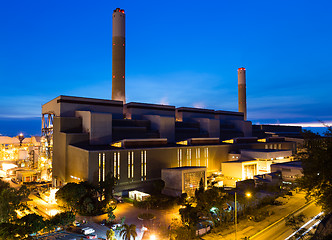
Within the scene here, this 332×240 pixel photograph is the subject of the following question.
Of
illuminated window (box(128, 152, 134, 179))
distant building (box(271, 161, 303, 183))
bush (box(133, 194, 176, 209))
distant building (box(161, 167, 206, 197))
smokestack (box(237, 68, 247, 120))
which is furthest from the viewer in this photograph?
smokestack (box(237, 68, 247, 120))

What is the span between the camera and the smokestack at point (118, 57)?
86312 millimetres

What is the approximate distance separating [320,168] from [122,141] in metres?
45.0

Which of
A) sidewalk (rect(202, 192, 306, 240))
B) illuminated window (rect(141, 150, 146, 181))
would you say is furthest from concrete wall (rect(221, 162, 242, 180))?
illuminated window (rect(141, 150, 146, 181))

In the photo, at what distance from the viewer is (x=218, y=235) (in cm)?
3309

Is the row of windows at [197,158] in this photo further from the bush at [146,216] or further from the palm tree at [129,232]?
the palm tree at [129,232]

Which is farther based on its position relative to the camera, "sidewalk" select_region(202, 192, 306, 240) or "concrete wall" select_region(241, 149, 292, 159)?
"concrete wall" select_region(241, 149, 292, 159)

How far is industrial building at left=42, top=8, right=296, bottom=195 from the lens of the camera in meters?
55.7

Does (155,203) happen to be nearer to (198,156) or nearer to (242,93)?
(198,156)

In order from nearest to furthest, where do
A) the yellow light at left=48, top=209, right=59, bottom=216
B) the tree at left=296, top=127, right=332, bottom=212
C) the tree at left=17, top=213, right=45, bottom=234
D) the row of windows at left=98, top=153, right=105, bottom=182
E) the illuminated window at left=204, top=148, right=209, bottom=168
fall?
the tree at left=296, top=127, right=332, bottom=212
the tree at left=17, top=213, right=45, bottom=234
the yellow light at left=48, top=209, right=59, bottom=216
the row of windows at left=98, top=153, right=105, bottom=182
the illuminated window at left=204, top=148, right=209, bottom=168

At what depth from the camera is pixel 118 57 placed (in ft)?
284

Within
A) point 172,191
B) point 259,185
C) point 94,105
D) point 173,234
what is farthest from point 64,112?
point 259,185

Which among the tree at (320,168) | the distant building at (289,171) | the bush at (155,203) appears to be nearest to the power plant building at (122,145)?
the bush at (155,203)

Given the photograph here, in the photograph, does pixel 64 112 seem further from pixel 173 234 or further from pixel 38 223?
pixel 173 234

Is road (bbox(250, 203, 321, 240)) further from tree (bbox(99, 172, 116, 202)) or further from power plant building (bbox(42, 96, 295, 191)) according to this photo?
power plant building (bbox(42, 96, 295, 191))
